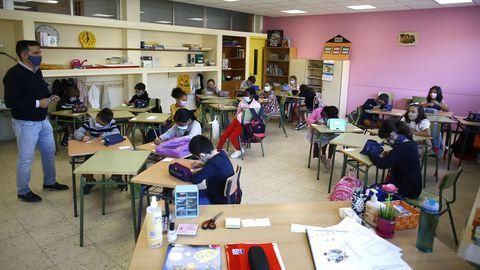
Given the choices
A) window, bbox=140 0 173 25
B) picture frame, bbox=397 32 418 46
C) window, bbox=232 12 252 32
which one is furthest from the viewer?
window, bbox=232 12 252 32

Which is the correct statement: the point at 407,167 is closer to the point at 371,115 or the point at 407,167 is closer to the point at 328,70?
the point at 371,115

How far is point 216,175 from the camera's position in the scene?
115 inches

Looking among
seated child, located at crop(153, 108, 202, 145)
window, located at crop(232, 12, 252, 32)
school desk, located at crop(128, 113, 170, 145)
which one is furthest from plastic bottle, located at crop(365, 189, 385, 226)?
window, located at crop(232, 12, 252, 32)

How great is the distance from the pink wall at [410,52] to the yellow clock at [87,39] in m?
6.25

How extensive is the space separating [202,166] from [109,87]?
20.0ft

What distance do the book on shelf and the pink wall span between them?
865 cm

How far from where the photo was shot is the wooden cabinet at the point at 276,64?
462 inches

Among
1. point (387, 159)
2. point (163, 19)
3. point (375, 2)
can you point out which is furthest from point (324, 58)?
point (387, 159)

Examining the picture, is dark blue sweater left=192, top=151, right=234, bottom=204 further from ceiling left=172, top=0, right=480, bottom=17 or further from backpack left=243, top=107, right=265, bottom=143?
ceiling left=172, top=0, right=480, bottom=17

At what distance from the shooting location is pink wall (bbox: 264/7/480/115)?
27.4 ft

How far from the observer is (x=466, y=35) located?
27.2 feet

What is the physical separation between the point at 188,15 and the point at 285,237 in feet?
29.3

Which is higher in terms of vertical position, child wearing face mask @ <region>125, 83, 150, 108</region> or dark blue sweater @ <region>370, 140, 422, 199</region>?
child wearing face mask @ <region>125, 83, 150, 108</region>

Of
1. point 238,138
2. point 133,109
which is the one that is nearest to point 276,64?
point 238,138
